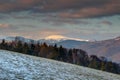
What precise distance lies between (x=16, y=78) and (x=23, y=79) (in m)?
1.68

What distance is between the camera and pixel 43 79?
73.0m

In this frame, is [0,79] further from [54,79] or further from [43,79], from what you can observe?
[54,79]

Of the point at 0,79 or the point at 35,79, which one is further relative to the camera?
the point at 35,79

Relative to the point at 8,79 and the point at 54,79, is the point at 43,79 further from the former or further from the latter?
the point at 8,79

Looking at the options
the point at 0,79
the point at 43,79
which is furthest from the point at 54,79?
the point at 0,79

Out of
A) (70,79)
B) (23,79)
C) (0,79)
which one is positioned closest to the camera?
(0,79)

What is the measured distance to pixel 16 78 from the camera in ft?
222

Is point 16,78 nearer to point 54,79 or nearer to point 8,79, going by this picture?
point 8,79

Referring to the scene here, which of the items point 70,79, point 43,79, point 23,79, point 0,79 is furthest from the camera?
point 70,79

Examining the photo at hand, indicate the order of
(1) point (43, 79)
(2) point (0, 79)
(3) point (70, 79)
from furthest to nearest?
(3) point (70, 79)
(1) point (43, 79)
(2) point (0, 79)

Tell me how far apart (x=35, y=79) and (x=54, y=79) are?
26.6 ft

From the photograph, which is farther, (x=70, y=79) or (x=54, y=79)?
(x=70, y=79)

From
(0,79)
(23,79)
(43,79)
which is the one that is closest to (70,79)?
(43,79)

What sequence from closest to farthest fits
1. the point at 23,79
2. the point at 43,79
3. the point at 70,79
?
the point at 23,79, the point at 43,79, the point at 70,79
